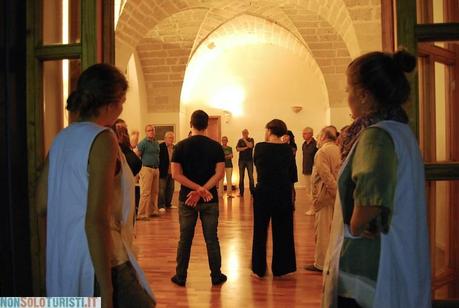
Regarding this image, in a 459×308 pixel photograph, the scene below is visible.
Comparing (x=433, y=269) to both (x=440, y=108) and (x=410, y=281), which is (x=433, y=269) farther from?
(x=440, y=108)

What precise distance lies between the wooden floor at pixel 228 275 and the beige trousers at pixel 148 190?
0.44 m

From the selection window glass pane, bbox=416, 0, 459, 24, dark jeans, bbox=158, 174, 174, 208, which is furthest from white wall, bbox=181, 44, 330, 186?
window glass pane, bbox=416, 0, 459, 24

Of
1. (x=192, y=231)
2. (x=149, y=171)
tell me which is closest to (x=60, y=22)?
(x=192, y=231)

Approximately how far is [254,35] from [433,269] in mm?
10838

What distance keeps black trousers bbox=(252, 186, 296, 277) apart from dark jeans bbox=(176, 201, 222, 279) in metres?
0.42

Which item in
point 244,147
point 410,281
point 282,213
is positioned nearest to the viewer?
point 410,281

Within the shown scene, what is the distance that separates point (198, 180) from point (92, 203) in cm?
236

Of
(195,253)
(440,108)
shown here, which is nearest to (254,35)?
(195,253)

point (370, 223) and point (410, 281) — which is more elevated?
point (370, 223)

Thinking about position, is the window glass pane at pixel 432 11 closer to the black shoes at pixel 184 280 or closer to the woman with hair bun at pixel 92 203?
the woman with hair bun at pixel 92 203

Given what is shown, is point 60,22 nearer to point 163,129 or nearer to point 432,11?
point 432,11

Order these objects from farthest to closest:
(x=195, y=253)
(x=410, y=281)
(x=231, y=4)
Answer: (x=231, y=4)
(x=195, y=253)
(x=410, y=281)

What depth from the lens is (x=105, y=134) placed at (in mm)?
1301

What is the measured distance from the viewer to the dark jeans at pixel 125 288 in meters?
1.37
